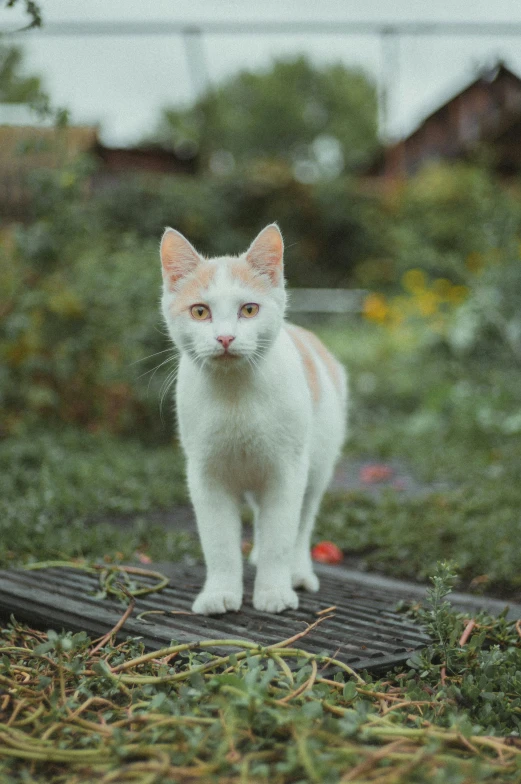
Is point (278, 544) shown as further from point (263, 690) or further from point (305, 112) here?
point (305, 112)

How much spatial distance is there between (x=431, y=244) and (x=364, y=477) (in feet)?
18.3

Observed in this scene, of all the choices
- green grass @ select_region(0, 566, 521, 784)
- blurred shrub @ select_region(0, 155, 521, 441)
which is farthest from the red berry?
green grass @ select_region(0, 566, 521, 784)

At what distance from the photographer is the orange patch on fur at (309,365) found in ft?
9.87

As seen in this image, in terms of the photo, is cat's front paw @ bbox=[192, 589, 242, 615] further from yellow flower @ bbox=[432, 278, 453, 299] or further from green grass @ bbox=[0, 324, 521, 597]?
yellow flower @ bbox=[432, 278, 453, 299]

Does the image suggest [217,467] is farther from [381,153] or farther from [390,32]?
[381,153]

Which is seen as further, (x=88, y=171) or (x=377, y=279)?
(x=377, y=279)

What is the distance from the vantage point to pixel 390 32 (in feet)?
31.5

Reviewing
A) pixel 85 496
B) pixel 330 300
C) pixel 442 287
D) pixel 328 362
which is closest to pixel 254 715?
pixel 328 362

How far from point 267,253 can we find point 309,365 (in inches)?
22.9

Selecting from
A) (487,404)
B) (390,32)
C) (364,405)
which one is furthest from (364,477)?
(390,32)

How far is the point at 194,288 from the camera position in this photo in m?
2.57

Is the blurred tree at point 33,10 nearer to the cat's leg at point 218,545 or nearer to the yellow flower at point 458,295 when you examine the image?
the cat's leg at point 218,545

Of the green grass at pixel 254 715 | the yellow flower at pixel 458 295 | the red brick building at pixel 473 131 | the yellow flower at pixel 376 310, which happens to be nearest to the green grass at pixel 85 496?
the green grass at pixel 254 715

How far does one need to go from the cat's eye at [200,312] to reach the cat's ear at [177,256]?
191 mm
